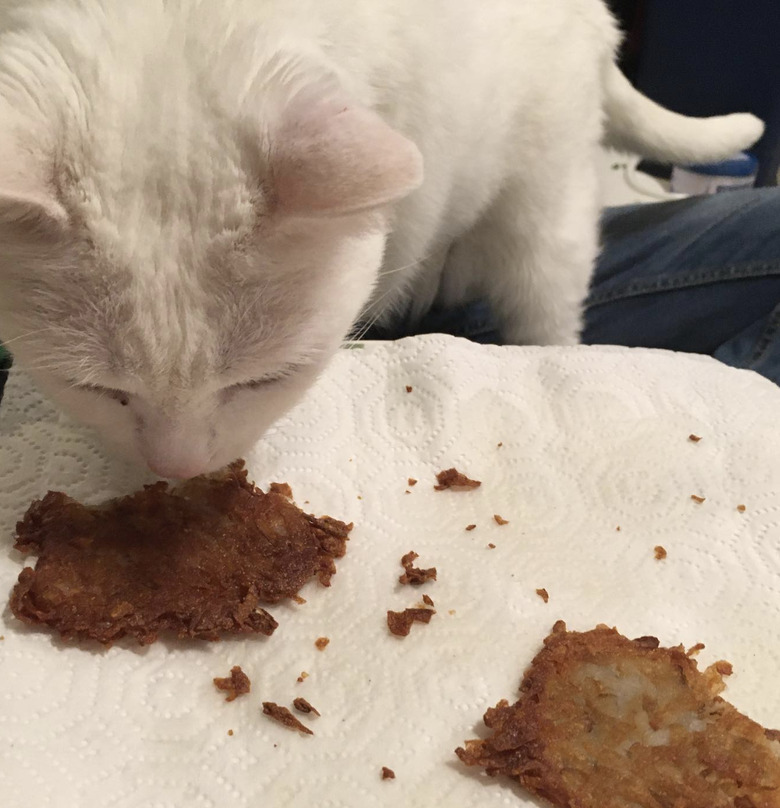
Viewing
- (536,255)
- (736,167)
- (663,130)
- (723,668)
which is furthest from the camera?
(736,167)

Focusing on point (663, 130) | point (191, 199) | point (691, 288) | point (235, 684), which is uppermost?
point (191, 199)

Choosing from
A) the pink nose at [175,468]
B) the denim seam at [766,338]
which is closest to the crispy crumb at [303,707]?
the pink nose at [175,468]

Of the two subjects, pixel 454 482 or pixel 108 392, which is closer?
pixel 108 392

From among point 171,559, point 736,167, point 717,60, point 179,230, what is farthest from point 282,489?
point 717,60

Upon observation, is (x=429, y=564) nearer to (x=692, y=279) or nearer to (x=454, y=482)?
(x=454, y=482)

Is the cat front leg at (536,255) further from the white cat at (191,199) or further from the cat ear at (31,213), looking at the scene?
the cat ear at (31,213)

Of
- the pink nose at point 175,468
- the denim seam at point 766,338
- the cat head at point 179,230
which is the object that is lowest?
the denim seam at point 766,338

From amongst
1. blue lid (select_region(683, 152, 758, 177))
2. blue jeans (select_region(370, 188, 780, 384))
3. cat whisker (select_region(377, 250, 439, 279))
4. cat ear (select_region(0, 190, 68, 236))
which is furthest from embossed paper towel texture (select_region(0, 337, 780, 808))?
blue lid (select_region(683, 152, 758, 177))
